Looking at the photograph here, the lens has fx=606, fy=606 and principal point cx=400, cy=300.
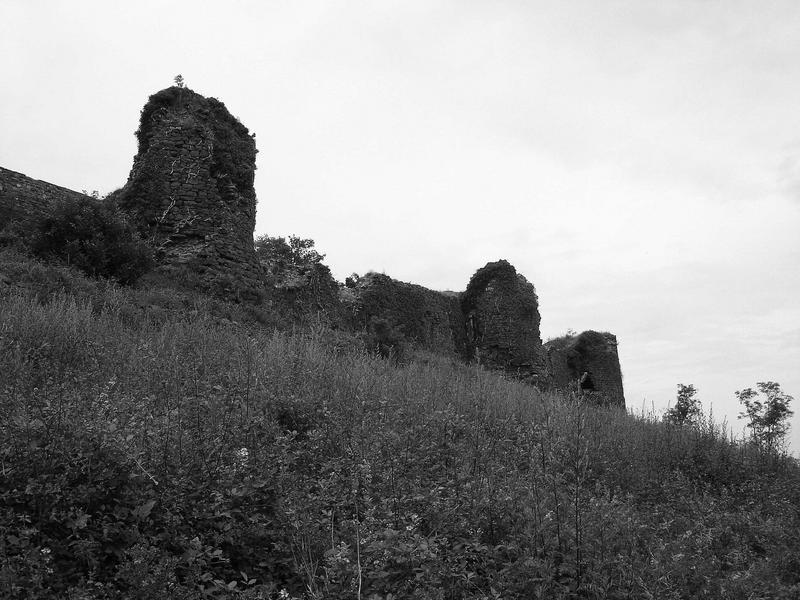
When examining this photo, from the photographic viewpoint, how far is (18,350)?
571 centimetres

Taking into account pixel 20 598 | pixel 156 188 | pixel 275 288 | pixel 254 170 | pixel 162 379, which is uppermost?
pixel 254 170

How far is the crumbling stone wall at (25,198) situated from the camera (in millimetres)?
11707

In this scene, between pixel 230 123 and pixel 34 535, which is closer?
pixel 34 535

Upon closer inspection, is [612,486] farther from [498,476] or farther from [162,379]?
[162,379]

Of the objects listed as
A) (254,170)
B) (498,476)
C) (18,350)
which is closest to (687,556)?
(498,476)

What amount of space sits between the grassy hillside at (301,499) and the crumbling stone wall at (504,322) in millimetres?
14592

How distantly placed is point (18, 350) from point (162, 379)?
1.43 m

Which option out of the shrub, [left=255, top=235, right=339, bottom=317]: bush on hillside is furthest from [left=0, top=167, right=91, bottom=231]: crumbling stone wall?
the shrub

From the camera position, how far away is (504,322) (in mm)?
22359

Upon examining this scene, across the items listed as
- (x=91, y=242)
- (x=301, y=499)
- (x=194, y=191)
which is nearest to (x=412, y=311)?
(x=194, y=191)

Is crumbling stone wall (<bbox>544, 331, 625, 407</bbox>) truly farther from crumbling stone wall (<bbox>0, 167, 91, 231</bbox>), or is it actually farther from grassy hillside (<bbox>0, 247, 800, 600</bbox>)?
crumbling stone wall (<bbox>0, 167, 91, 231</bbox>)

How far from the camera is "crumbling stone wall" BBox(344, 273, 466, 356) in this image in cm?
1848

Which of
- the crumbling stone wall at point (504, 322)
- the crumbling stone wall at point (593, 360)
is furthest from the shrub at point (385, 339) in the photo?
the crumbling stone wall at point (593, 360)

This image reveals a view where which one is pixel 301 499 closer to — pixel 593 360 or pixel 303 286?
pixel 303 286
